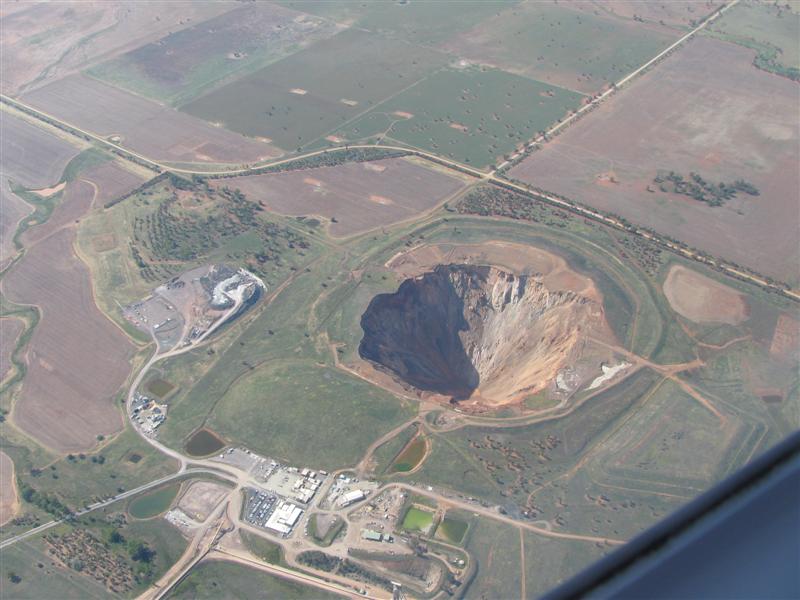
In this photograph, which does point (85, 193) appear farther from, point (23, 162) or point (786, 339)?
point (786, 339)

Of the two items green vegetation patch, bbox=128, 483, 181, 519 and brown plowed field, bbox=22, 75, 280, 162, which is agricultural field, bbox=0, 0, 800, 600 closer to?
green vegetation patch, bbox=128, 483, 181, 519

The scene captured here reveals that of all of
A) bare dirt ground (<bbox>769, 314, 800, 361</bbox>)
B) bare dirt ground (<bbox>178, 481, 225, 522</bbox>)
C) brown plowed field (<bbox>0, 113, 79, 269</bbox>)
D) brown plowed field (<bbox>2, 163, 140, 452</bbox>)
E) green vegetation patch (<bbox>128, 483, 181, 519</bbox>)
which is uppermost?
brown plowed field (<bbox>0, 113, 79, 269</bbox>)

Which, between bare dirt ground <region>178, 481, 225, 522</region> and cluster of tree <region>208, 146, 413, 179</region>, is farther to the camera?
cluster of tree <region>208, 146, 413, 179</region>

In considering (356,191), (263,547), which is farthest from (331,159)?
(263,547)

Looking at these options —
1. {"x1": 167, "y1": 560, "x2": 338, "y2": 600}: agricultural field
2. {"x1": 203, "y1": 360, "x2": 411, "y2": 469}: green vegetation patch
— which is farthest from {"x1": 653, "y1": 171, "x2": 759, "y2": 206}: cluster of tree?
{"x1": 167, "y1": 560, "x2": 338, "y2": 600}: agricultural field

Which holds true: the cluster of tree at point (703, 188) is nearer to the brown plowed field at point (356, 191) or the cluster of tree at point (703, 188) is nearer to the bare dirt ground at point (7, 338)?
the brown plowed field at point (356, 191)

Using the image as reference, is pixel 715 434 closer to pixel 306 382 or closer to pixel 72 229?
pixel 306 382
